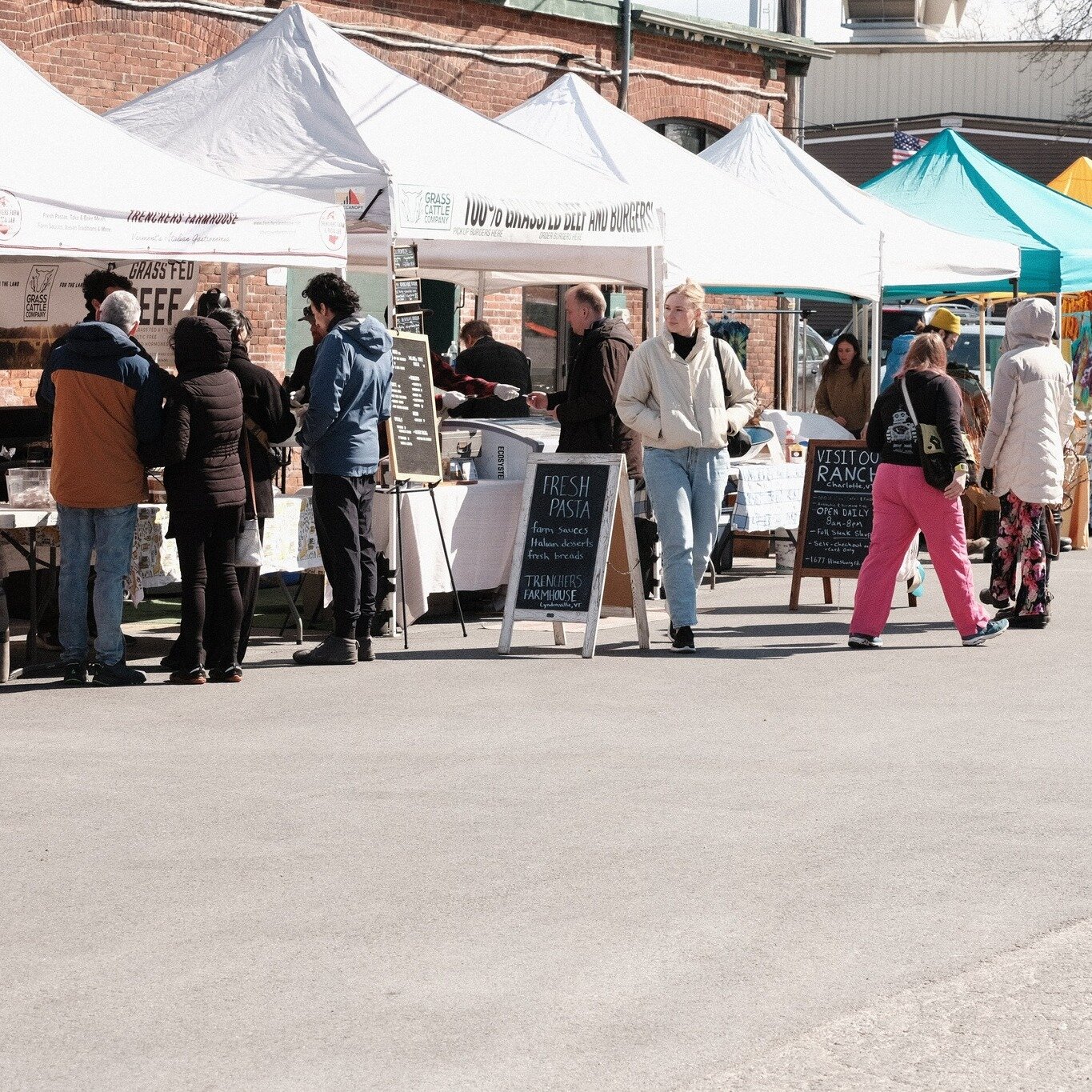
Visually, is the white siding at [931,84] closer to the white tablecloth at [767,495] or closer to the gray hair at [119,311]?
the white tablecloth at [767,495]

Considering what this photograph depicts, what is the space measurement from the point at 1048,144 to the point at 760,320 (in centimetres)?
1964

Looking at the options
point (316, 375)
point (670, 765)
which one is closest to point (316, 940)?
point (670, 765)

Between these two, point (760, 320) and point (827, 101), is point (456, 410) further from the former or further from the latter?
point (827, 101)

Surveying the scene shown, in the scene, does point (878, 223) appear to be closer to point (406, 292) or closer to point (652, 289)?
point (652, 289)

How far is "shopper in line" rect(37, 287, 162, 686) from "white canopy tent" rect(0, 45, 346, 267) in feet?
1.33

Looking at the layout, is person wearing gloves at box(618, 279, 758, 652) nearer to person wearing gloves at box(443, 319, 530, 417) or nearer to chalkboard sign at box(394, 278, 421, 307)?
chalkboard sign at box(394, 278, 421, 307)

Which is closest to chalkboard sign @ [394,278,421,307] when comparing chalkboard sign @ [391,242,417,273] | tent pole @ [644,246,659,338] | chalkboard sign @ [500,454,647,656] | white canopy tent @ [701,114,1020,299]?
chalkboard sign @ [391,242,417,273]

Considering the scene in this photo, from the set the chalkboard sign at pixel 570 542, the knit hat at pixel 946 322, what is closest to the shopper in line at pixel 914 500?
the chalkboard sign at pixel 570 542

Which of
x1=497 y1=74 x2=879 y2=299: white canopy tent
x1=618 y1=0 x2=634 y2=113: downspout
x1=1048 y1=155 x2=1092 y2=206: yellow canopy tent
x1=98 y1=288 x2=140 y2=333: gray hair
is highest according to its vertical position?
x1=618 y1=0 x2=634 y2=113: downspout

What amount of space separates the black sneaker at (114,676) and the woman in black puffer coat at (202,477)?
20 centimetres

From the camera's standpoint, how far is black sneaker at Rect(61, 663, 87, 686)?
939cm

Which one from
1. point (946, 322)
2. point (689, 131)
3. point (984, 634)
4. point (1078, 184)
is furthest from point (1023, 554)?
point (1078, 184)

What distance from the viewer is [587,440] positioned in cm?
1116

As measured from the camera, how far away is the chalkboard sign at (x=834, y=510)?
12.4 m
